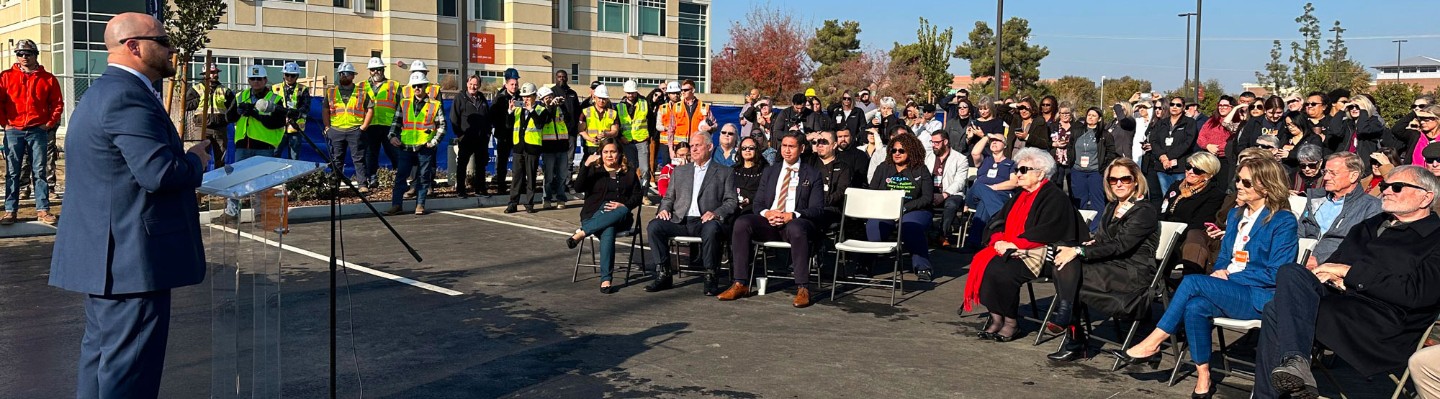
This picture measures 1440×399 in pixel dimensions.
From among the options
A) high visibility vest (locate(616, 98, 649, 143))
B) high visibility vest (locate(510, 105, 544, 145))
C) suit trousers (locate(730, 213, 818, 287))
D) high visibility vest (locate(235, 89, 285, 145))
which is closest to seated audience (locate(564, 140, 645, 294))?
suit trousers (locate(730, 213, 818, 287))

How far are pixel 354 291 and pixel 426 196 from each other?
5.47 metres

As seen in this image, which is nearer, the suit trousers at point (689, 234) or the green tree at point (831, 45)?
the suit trousers at point (689, 234)

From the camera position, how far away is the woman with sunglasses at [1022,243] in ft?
23.3

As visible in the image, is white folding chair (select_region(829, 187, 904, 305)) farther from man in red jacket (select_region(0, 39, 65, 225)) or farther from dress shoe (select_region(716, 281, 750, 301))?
man in red jacket (select_region(0, 39, 65, 225))

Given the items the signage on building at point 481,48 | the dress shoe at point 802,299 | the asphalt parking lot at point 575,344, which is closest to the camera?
the asphalt parking lot at point 575,344

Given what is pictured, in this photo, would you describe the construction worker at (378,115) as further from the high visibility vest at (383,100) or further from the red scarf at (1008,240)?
the red scarf at (1008,240)

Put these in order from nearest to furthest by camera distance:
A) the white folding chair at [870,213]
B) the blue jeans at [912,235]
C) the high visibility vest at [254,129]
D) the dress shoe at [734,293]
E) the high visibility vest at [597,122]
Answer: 1. the dress shoe at [734,293]
2. the white folding chair at [870,213]
3. the blue jeans at [912,235]
4. the high visibility vest at [254,129]
5. the high visibility vest at [597,122]

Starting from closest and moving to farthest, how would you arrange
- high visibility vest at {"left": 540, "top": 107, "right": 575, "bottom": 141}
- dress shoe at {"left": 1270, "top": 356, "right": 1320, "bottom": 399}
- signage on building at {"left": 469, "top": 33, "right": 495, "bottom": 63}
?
1. dress shoe at {"left": 1270, "top": 356, "right": 1320, "bottom": 399}
2. high visibility vest at {"left": 540, "top": 107, "right": 575, "bottom": 141}
3. signage on building at {"left": 469, "top": 33, "right": 495, "bottom": 63}

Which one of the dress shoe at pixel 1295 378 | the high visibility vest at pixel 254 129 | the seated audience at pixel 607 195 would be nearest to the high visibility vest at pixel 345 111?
the high visibility vest at pixel 254 129

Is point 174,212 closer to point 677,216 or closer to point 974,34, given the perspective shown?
point 677,216

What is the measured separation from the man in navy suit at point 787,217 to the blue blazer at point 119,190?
15.6 feet

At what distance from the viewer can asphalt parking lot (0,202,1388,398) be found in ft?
19.1

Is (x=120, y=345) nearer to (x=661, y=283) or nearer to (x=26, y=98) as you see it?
(x=661, y=283)

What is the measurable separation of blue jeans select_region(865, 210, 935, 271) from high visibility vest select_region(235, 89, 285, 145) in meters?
6.89
